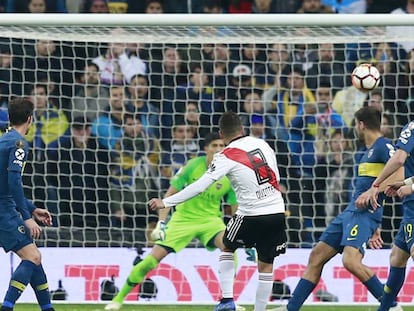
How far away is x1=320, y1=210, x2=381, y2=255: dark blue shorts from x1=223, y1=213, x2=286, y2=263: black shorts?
708 mm

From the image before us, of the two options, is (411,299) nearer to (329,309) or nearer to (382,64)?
(329,309)

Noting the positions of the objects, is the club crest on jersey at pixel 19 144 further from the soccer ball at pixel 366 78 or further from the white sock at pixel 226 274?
the soccer ball at pixel 366 78

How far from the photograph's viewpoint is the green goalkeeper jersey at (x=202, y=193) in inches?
485

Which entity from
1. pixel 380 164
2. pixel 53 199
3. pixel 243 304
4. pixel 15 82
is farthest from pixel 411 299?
pixel 15 82

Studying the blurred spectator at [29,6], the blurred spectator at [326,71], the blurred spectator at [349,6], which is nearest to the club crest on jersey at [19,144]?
the blurred spectator at [326,71]

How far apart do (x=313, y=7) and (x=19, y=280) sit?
7070mm

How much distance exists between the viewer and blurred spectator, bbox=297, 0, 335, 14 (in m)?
15.6

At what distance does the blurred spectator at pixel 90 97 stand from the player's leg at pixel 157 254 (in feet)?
8.21

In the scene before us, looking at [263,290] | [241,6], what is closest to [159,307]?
[263,290]

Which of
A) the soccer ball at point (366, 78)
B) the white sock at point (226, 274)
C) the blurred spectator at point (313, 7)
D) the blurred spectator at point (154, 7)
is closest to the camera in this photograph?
the white sock at point (226, 274)

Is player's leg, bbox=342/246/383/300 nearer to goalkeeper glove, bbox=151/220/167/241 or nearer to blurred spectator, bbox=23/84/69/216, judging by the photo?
goalkeeper glove, bbox=151/220/167/241

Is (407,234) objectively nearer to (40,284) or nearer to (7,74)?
(40,284)

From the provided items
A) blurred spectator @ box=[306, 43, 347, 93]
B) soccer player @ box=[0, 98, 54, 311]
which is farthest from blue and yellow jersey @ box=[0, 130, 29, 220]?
blurred spectator @ box=[306, 43, 347, 93]

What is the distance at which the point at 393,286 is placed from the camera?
34.0ft
